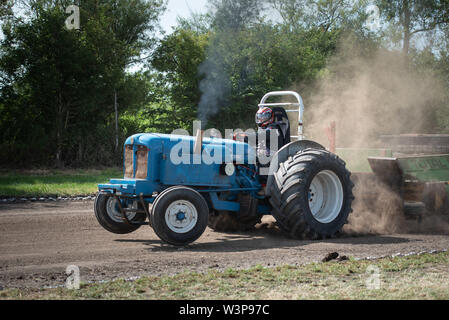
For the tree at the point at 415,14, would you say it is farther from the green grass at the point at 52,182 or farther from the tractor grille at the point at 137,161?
the tractor grille at the point at 137,161

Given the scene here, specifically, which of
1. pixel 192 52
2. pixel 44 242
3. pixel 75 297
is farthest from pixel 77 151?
pixel 75 297

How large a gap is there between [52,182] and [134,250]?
10205 millimetres

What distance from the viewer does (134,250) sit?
738 centimetres

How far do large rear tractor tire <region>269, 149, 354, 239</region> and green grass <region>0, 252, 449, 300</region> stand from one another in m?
1.84

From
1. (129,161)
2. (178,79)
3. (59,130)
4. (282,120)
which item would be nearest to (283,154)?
(282,120)

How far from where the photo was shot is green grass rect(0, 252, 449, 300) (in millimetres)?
4871

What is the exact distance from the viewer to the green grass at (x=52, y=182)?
14.2m

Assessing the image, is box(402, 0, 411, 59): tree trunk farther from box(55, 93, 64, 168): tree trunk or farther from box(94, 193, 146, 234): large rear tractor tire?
box(94, 193, 146, 234): large rear tractor tire

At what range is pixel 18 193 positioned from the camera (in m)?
14.0

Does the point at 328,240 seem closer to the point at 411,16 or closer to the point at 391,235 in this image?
the point at 391,235

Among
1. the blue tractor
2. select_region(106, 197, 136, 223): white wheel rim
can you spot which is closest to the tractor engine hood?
the blue tractor

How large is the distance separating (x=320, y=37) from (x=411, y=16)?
291 inches

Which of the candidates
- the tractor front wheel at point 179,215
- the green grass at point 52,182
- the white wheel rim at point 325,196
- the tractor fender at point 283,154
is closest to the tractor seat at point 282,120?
the tractor fender at point 283,154

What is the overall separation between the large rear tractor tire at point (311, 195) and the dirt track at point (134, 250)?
0.81ft
